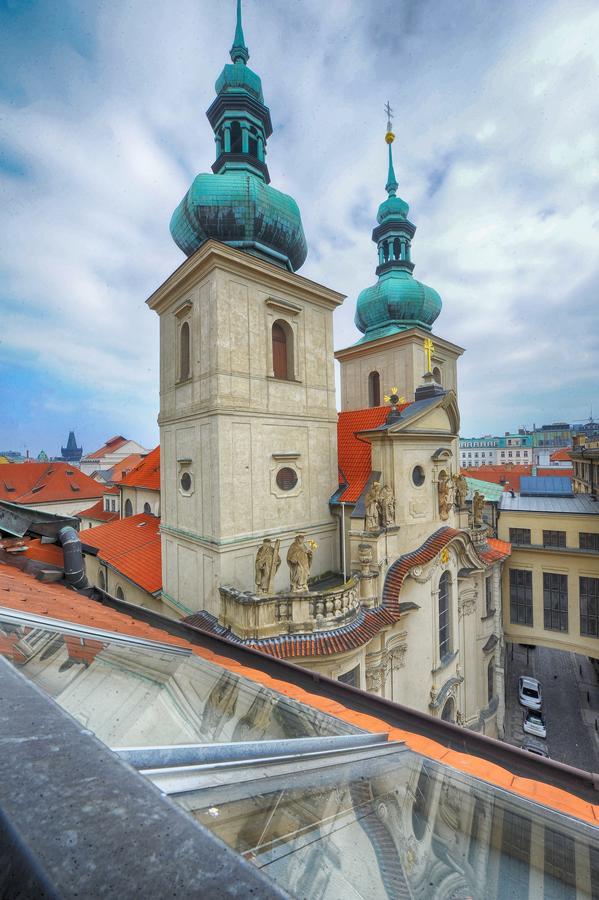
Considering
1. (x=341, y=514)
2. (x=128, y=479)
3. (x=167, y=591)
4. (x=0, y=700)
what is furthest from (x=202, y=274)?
(x=128, y=479)

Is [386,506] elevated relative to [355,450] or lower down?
lower down

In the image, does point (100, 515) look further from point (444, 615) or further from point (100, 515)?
point (444, 615)

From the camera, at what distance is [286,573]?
1154 cm

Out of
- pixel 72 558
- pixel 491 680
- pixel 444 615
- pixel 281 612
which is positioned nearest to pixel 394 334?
pixel 444 615

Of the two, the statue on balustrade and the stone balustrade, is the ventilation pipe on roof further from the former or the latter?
the statue on balustrade

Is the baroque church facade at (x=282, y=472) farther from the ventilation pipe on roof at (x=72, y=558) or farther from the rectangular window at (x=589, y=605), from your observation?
the rectangular window at (x=589, y=605)

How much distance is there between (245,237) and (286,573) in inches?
382

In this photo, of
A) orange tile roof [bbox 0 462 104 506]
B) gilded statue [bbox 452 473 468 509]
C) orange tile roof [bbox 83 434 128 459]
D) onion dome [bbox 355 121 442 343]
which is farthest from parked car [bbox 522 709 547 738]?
orange tile roof [bbox 83 434 128 459]

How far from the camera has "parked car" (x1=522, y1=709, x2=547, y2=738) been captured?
688 inches

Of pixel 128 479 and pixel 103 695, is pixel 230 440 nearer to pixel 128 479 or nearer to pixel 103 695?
pixel 103 695

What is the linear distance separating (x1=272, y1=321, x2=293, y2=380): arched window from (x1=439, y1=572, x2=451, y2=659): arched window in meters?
8.36

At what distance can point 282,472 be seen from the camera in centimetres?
1178

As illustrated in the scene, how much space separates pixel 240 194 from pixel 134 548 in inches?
514

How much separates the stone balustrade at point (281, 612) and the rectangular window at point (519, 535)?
15.6 metres
